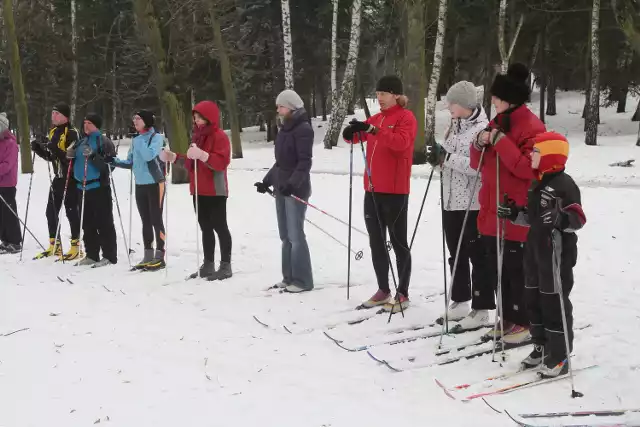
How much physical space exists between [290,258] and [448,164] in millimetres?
2245

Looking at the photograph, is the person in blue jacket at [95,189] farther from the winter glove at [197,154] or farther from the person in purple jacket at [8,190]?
the winter glove at [197,154]

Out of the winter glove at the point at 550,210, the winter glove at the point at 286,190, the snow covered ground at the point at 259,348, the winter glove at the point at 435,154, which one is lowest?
the snow covered ground at the point at 259,348

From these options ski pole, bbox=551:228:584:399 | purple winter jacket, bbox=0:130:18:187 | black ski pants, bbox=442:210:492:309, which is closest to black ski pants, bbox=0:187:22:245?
purple winter jacket, bbox=0:130:18:187

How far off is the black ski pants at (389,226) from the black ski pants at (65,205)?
173 inches

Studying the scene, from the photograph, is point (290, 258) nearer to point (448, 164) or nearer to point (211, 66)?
point (448, 164)

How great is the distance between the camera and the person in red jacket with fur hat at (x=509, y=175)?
4262 mm

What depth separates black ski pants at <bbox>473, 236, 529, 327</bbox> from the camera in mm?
4516

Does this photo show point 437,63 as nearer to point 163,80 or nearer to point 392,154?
point 163,80

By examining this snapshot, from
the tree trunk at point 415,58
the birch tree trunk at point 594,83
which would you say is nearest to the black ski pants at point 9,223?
the tree trunk at point 415,58

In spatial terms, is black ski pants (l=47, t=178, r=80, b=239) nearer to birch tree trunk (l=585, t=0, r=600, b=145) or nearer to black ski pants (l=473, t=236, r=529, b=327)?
Answer: black ski pants (l=473, t=236, r=529, b=327)

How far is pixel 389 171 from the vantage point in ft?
17.9

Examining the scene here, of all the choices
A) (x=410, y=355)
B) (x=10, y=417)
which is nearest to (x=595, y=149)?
(x=410, y=355)

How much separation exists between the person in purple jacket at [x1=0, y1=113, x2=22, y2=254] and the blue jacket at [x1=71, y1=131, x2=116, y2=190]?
4.85 feet

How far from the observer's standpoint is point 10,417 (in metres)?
3.46
